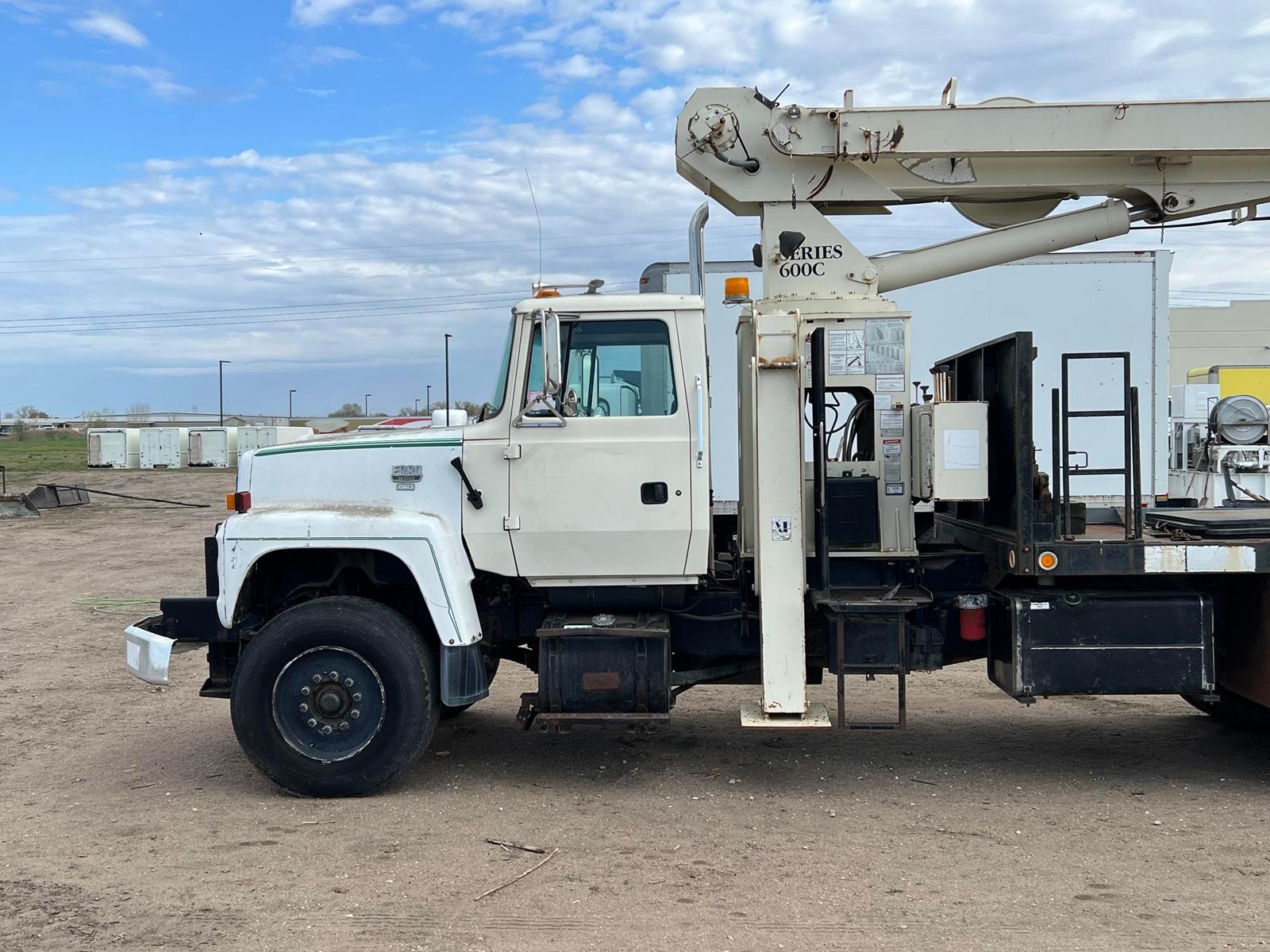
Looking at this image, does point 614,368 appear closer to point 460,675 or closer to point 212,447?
point 460,675

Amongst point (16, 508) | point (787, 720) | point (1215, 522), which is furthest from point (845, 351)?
point (16, 508)

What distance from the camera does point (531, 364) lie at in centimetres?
605

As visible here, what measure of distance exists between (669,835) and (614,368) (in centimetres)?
248

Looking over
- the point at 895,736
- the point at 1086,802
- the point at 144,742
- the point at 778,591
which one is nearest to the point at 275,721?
the point at 144,742

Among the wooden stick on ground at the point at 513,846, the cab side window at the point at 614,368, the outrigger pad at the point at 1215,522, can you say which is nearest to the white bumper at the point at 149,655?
the wooden stick on ground at the point at 513,846

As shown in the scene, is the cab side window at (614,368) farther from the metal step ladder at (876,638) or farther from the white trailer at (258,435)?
the white trailer at (258,435)

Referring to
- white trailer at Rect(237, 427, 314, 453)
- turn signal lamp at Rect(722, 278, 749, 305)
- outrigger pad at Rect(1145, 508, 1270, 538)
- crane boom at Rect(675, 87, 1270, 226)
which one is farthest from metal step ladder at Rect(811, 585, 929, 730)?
white trailer at Rect(237, 427, 314, 453)

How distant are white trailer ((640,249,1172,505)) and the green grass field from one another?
3250cm

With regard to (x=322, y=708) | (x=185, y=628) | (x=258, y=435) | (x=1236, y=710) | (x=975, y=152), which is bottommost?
(x=1236, y=710)

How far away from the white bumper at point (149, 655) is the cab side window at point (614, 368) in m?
2.46

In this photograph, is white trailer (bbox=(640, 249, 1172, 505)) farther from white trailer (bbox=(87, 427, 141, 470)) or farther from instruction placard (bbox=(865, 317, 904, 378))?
white trailer (bbox=(87, 427, 141, 470))

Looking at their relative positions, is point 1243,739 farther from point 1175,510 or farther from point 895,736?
point 895,736

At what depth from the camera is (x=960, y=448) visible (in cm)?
598

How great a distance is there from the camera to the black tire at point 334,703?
233 inches
